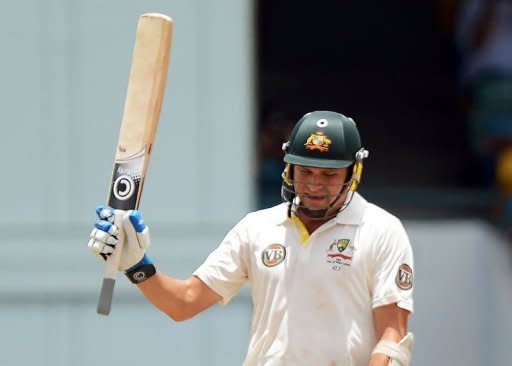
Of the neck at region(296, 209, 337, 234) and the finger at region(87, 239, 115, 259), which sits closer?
the finger at region(87, 239, 115, 259)

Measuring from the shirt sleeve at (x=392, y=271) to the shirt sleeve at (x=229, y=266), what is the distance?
39 cm

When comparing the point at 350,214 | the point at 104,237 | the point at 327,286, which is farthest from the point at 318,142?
the point at 104,237

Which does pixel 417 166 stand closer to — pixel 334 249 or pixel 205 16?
pixel 205 16

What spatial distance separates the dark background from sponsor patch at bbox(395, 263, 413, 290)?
340 centimetres

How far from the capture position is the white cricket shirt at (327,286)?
4.09m

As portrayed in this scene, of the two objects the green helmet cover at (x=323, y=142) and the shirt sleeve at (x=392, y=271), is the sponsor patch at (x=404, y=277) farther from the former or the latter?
the green helmet cover at (x=323, y=142)

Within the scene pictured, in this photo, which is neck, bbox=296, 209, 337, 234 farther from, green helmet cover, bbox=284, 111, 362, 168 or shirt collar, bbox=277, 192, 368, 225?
green helmet cover, bbox=284, 111, 362, 168

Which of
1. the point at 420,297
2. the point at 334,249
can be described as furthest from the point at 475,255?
the point at 334,249

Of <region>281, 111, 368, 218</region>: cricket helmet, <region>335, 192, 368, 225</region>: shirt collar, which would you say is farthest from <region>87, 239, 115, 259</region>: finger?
<region>335, 192, 368, 225</region>: shirt collar

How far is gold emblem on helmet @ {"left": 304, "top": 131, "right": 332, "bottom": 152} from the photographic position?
4.10m

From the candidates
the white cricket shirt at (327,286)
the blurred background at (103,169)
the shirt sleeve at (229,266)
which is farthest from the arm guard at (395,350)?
the blurred background at (103,169)

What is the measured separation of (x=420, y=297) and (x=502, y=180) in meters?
0.90

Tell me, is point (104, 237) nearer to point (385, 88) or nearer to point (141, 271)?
point (141, 271)

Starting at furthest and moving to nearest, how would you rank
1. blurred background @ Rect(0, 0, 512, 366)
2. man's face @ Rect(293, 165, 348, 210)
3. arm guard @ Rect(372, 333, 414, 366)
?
blurred background @ Rect(0, 0, 512, 366)
man's face @ Rect(293, 165, 348, 210)
arm guard @ Rect(372, 333, 414, 366)
